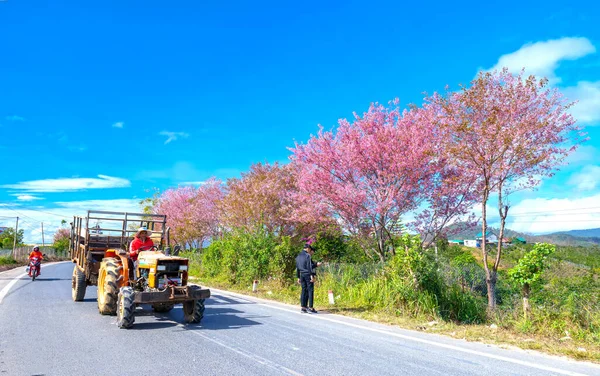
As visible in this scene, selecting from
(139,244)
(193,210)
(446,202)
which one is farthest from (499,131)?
(193,210)

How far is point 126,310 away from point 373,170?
10277 mm

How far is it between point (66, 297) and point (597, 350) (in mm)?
14189

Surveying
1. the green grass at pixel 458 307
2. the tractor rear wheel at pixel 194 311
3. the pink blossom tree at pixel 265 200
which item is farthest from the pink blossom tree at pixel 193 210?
the tractor rear wheel at pixel 194 311

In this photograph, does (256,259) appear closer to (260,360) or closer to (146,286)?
(146,286)

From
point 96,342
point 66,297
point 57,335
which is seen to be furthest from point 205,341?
point 66,297

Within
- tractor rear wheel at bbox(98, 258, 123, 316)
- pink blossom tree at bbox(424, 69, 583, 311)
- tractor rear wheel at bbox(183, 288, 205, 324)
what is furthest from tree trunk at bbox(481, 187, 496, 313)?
tractor rear wheel at bbox(98, 258, 123, 316)

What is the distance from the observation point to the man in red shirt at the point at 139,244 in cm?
988

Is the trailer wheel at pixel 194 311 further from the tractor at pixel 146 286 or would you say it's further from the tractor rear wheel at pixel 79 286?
the tractor rear wheel at pixel 79 286

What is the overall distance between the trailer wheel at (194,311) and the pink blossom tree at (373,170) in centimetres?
789

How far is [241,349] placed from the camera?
6.73 meters

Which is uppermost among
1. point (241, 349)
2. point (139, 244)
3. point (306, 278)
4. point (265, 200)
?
point (265, 200)

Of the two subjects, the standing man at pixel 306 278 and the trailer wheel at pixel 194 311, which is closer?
the trailer wheel at pixel 194 311

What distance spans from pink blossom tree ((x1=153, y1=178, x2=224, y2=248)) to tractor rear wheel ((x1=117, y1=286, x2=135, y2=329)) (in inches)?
1068

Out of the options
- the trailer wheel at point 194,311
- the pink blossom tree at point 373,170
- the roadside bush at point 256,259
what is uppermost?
the pink blossom tree at point 373,170
